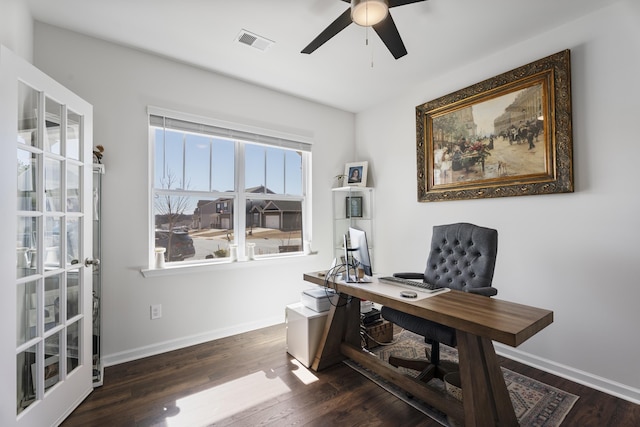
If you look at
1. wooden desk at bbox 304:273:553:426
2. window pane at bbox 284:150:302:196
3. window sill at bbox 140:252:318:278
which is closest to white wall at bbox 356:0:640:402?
wooden desk at bbox 304:273:553:426

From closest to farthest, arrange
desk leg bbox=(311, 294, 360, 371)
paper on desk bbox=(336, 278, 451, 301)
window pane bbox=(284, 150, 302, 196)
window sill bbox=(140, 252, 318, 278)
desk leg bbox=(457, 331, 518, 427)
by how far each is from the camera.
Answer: desk leg bbox=(457, 331, 518, 427)
paper on desk bbox=(336, 278, 451, 301)
desk leg bbox=(311, 294, 360, 371)
window sill bbox=(140, 252, 318, 278)
window pane bbox=(284, 150, 302, 196)

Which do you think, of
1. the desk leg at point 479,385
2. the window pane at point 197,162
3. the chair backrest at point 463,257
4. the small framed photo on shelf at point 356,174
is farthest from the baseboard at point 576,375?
the window pane at point 197,162

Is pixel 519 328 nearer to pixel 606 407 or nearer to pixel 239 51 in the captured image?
pixel 606 407

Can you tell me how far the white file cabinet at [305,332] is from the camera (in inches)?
93.3

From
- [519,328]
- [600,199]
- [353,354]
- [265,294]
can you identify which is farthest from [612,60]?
[265,294]

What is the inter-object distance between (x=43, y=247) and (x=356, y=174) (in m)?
3.08

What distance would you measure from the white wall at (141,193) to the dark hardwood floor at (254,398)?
365mm

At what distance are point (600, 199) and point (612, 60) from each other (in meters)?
0.97

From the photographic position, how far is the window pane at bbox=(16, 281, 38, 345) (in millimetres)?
1584

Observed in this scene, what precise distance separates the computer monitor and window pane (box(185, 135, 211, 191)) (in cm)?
161

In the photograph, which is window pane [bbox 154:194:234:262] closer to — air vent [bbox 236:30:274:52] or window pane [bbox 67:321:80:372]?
window pane [bbox 67:321:80:372]

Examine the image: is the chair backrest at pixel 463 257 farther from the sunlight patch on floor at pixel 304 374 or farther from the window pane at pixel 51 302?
the window pane at pixel 51 302

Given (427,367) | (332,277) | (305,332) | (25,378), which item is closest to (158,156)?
(25,378)

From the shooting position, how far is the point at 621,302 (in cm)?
204
